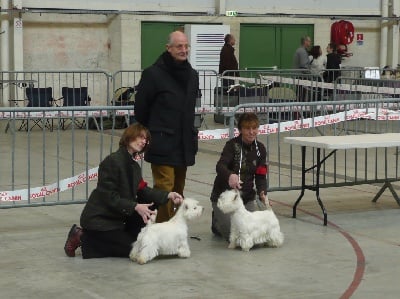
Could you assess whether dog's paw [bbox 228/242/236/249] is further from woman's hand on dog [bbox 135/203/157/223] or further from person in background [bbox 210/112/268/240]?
woman's hand on dog [bbox 135/203/157/223]

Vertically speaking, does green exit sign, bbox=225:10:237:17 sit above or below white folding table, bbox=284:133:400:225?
above

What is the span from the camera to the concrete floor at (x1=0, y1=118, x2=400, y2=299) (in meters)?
6.55

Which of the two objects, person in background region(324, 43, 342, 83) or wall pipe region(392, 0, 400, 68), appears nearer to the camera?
person in background region(324, 43, 342, 83)

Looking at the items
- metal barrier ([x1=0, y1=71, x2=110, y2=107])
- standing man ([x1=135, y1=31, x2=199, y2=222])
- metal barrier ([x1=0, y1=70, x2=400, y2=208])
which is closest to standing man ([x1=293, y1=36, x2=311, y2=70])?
metal barrier ([x1=0, y1=70, x2=400, y2=208])

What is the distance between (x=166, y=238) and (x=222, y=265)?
50 cm

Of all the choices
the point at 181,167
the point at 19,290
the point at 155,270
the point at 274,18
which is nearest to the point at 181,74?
the point at 181,167

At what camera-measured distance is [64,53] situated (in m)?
22.1

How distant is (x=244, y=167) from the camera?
27.1 ft

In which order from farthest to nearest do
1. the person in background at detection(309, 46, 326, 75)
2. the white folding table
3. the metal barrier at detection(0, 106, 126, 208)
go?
the person in background at detection(309, 46, 326, 75), the metal barrier at detection(0, 106, 126, 208), the white folding table

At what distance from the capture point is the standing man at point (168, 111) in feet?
25.4

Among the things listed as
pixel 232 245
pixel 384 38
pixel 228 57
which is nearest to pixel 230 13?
pixel 228 57

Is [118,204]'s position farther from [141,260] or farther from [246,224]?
[246,224]

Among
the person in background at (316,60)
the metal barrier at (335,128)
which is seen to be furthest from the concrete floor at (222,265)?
the person in background at (316,60)

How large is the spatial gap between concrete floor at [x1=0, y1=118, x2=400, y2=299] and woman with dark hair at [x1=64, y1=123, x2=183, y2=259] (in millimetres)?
128
